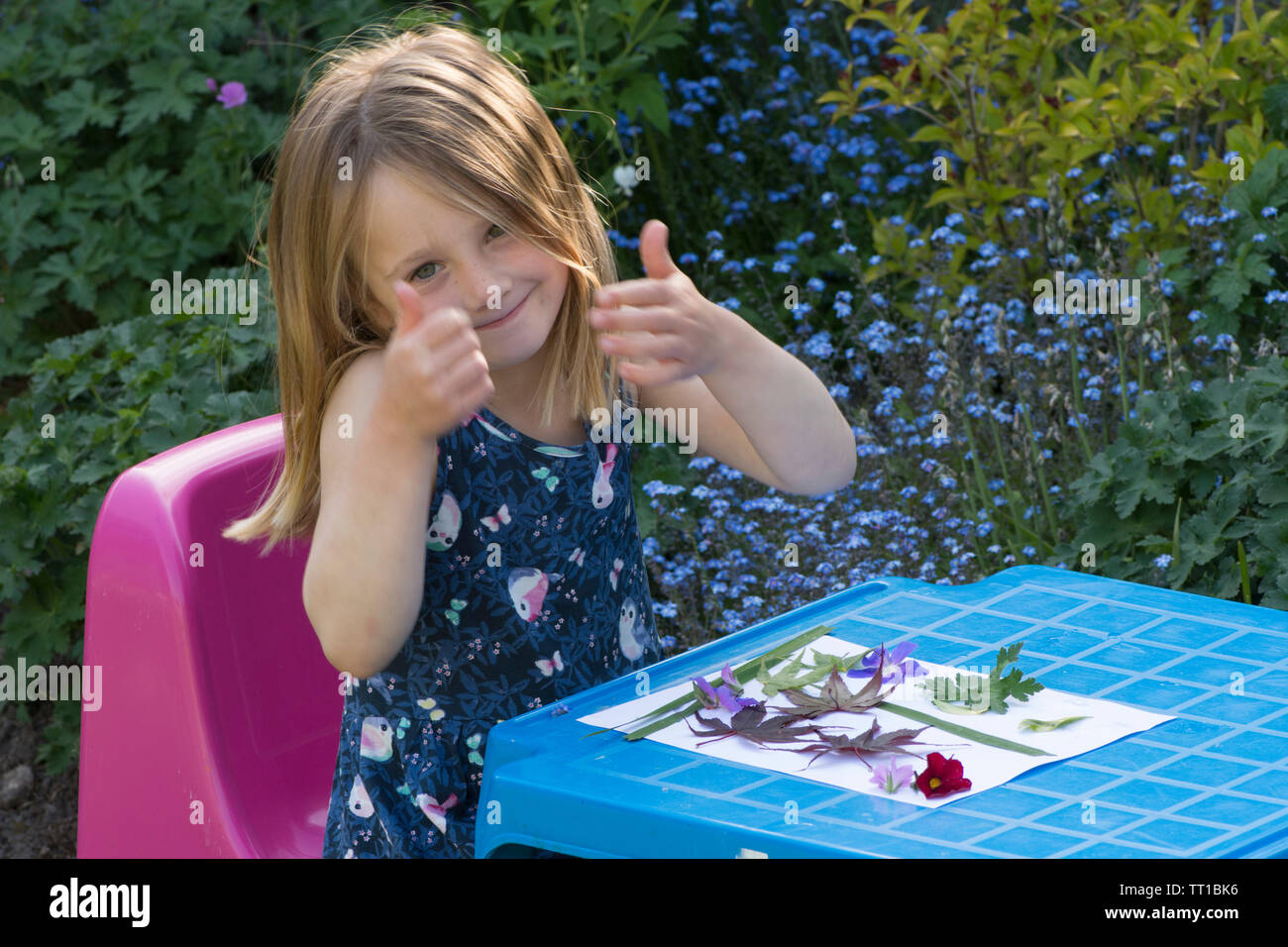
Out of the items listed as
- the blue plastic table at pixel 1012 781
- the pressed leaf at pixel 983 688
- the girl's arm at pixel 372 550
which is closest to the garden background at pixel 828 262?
the blue plastic table at pixel 1012 781

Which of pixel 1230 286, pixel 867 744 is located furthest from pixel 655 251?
pixel 1230 286

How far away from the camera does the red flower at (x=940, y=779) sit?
1.23m

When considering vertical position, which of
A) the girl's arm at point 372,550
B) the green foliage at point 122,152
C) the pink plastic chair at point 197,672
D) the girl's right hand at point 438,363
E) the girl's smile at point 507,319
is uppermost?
the green foliage at point 122,152

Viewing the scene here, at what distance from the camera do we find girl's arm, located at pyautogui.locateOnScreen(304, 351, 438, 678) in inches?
58.9

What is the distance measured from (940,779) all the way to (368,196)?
2.81ft

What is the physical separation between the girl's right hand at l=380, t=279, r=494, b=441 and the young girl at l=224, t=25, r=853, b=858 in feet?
0.39

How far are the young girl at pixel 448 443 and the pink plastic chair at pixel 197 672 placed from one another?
183 mm

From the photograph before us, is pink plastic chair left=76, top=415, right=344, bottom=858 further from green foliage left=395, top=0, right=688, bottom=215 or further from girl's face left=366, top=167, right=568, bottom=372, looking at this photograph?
green foliage left=395, top=0, right=688, bottom=215

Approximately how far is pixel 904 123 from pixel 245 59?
1743mm

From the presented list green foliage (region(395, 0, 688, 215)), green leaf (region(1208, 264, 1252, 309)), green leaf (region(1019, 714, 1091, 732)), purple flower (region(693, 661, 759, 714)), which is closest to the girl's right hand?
purple flower (region(693, 661, 759, 714))

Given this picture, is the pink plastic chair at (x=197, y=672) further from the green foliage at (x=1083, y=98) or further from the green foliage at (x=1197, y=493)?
the green foliage at (x=1083, y=98)

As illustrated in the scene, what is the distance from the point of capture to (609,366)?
2.01m

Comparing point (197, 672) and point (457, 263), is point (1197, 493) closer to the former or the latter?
point (457, 263)

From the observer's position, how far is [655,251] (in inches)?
57.9
